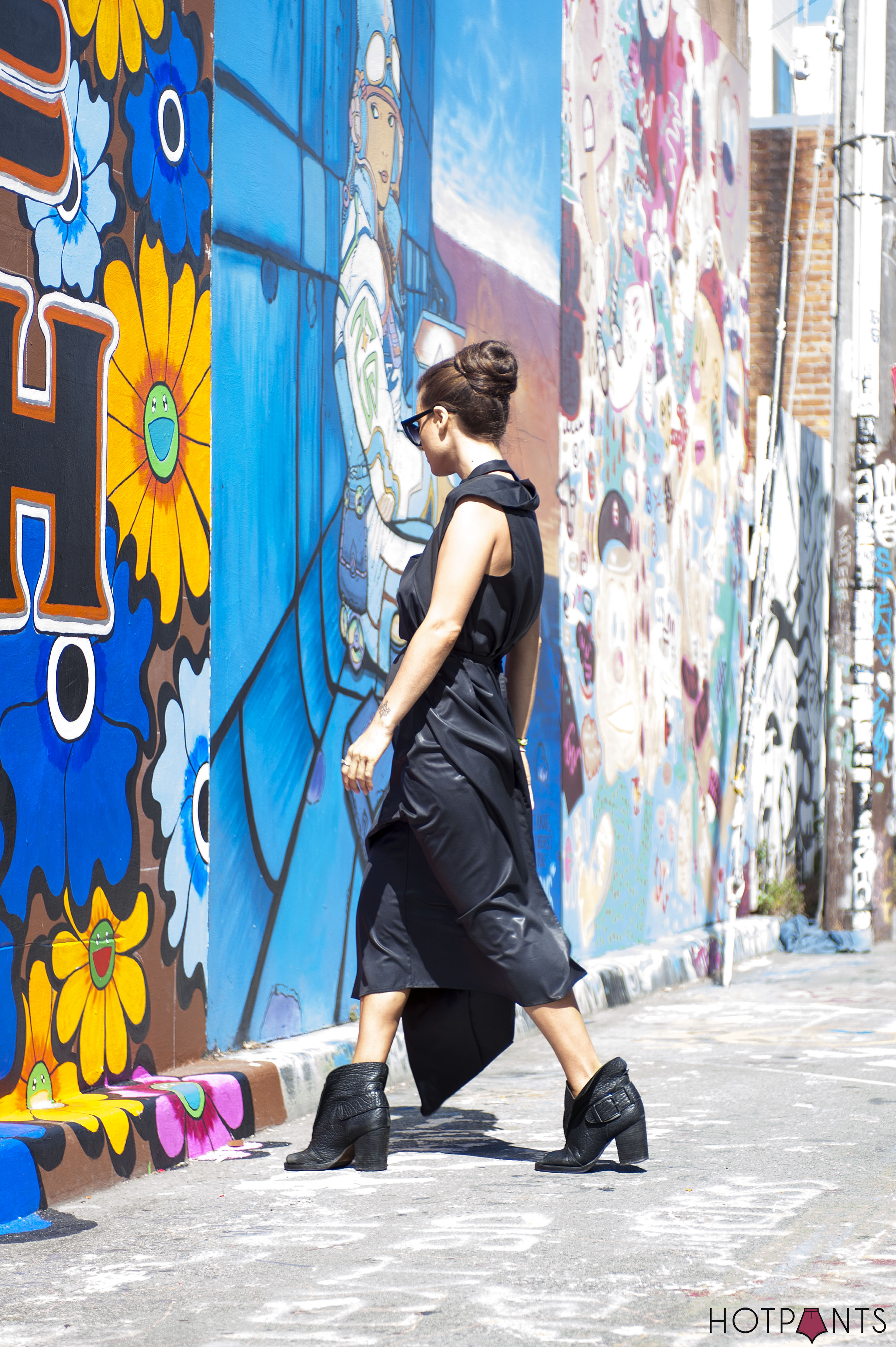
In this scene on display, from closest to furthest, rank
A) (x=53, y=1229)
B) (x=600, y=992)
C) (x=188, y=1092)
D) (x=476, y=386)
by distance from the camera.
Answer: (x=53, y=1229), (x=476, y=386), (x=188, y=1092), (x=600, y=992)

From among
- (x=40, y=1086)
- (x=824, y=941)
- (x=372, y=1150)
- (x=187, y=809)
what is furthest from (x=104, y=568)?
(x=824, y=941)

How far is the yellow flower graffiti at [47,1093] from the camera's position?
368cm

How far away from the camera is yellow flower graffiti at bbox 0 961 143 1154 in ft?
12.1

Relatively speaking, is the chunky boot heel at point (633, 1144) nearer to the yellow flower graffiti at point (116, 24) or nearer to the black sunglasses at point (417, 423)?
the black sunglasses at point (417, 423)

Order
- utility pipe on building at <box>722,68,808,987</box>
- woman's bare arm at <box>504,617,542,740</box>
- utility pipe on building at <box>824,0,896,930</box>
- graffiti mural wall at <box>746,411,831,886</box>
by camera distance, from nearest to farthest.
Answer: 1. woman's bare arm at <box>504,617,542,740</box>
2. utility pipe on building at <box>722,68,808,987</box>
3. utility pipe on building at <box>824,0,896,930</box>
4. graffiti mural wall at <box>746,411,831,886</box>

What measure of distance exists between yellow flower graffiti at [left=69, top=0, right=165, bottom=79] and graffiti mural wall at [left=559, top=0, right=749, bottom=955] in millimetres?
3132

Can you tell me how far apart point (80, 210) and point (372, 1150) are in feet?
7.59

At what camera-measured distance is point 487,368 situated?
3945 millimetres

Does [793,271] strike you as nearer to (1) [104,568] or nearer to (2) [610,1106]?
(1) [104,568]

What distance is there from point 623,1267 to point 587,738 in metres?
4.33

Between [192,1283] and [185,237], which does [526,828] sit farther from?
[185,237]

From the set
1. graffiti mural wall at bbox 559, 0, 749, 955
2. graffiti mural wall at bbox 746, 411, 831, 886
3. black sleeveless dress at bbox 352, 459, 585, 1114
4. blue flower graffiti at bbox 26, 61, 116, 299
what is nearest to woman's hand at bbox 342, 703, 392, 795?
black sleeveless dress at bbox 352, 459, 585, 1114

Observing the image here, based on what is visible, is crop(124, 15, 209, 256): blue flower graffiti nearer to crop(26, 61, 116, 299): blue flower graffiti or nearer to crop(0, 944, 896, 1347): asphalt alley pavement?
crop(26, 61, 116, 299): blue flower graffiti

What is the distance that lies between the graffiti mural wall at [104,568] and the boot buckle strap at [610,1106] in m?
0.99
